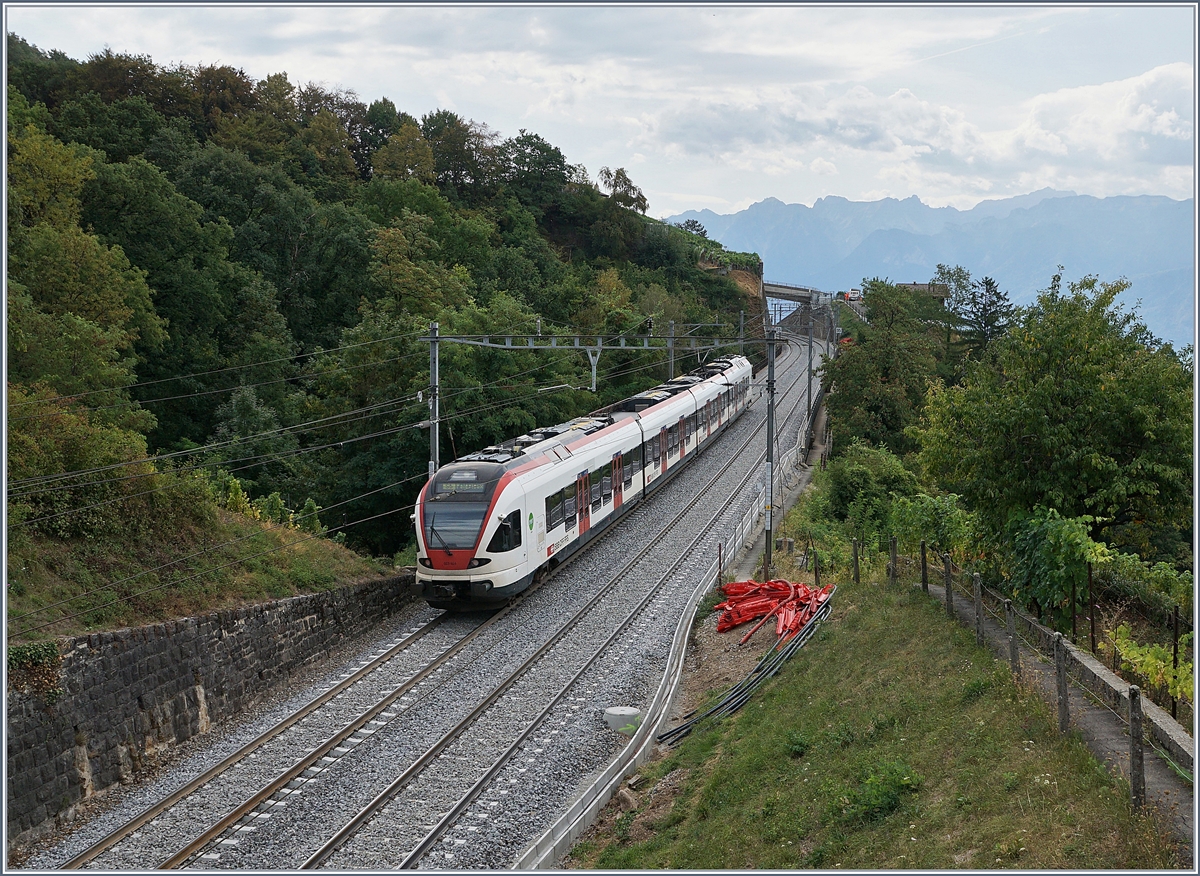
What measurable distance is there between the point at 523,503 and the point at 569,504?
3.30 meters

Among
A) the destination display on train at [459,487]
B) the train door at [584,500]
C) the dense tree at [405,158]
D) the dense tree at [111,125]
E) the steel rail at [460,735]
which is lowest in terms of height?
the steel rail at [460,735]

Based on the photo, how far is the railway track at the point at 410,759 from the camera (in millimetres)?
11242

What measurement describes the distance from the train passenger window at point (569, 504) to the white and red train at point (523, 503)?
0.02m

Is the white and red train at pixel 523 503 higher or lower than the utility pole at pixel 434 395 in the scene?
lower

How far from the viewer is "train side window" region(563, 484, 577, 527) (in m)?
23.4

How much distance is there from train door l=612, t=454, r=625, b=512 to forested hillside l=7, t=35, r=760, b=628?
2956mm

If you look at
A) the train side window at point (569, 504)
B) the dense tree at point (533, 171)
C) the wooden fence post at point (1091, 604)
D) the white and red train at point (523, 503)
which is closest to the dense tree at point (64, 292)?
the white and red train at point (523, 503)

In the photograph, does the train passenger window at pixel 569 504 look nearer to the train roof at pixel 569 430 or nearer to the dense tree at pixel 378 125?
the train roof at pixel 569 430

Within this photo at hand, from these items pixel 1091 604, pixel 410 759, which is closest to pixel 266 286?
pixel 410 759

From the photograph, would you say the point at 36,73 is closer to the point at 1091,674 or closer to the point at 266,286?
the point at 266,286

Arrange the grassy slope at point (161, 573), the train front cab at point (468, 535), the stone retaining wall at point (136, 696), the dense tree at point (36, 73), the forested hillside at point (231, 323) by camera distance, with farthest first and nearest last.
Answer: the dense tree at point (36, 73) → the train front cab at point (468, 535) → the forested hillside at point (231, 323) → the grassy slope at point (161, 573) → the stone retaining wall at point (136, 696)

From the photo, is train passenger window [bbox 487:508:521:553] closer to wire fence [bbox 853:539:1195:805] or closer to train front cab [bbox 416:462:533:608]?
train front cab [bbox 416:462:533:608]

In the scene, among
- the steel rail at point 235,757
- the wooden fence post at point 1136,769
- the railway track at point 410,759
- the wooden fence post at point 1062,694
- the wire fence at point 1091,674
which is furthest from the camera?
the railway track at point 410,759

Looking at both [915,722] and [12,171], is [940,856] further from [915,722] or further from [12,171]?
[12,171]
